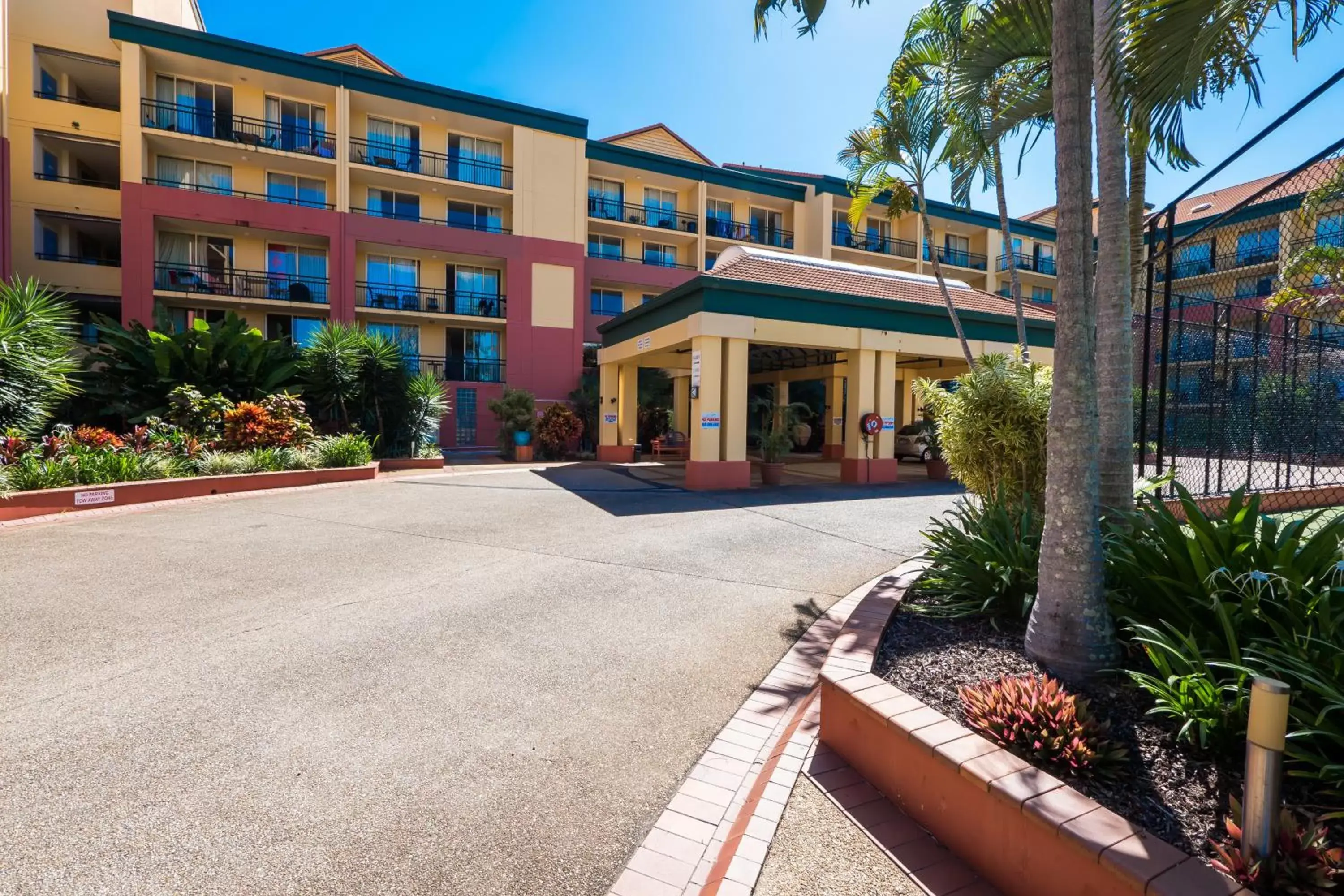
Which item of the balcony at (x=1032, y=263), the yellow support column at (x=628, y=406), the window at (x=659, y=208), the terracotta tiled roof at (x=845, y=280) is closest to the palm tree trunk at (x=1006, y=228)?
the terracotta tiled roof at (x=845, y=280)

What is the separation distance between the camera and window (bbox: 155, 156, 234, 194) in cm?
2291

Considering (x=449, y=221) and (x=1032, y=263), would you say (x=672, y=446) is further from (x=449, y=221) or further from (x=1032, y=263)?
(x=1032, y=263)

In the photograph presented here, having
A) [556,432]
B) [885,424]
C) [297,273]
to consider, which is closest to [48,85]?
[297,273]

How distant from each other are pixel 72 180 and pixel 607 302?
1915cm

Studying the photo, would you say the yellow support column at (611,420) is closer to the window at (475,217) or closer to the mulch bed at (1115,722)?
the window at (475,217)

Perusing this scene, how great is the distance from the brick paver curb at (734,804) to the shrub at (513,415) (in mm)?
17284

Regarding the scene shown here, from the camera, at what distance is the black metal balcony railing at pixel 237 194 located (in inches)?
885

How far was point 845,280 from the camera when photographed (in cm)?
1664

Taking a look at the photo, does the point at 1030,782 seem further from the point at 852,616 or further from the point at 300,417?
the point at 300,417

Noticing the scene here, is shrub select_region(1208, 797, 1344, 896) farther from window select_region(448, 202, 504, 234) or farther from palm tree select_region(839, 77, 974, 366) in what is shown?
window select_region(448, 202, 504, 234)

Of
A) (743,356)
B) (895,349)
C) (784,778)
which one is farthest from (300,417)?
(784,778)

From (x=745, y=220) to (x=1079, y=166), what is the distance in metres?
30.9

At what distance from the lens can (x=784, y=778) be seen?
292 cm

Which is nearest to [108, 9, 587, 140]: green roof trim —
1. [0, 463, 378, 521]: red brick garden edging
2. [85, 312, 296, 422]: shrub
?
[85, 312, 296, 422]: shrub
